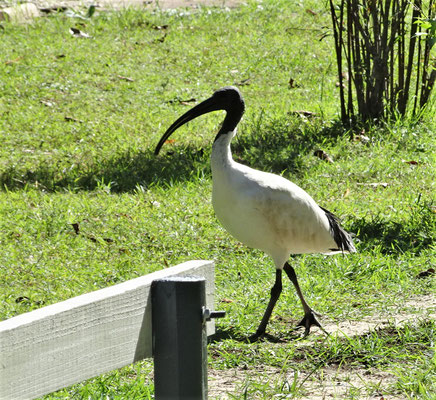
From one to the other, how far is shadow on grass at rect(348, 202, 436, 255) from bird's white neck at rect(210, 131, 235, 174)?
1.68 meters

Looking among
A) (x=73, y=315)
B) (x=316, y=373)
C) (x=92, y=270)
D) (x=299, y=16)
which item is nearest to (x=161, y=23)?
(x=299, y=16)

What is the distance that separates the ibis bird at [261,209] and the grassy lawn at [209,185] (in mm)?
407

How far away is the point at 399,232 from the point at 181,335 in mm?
4678

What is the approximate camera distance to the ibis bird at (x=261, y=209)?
4.97 meters

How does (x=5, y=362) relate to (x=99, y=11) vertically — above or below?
above

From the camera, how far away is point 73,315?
1.96m

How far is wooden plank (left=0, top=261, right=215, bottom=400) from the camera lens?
1850 millimetres

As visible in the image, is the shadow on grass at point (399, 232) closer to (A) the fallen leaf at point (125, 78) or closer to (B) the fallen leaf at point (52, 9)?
(A) the fallen leaf at point (125, 78)

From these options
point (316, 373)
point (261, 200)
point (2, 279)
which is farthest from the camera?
point (2, 279)

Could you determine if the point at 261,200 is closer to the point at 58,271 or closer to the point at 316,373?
the point at 316,373

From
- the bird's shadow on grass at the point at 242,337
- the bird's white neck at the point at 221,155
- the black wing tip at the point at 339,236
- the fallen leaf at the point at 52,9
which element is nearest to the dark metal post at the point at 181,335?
the bird's shadow on grass at the point at 242,337

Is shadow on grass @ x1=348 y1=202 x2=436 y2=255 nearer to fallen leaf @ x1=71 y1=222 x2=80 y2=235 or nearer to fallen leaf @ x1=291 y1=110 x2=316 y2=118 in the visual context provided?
fallen leaf @ x1=71 y1=222 x2=80 y2=235

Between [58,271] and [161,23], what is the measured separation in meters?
6.53

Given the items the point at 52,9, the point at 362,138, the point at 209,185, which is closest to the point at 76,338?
the point at 209,185
